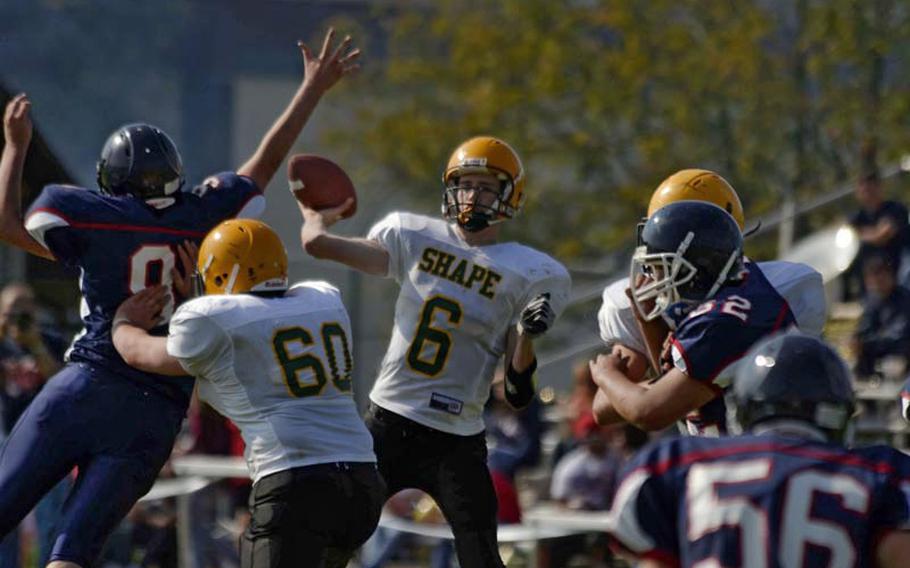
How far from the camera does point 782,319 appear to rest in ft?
16.1

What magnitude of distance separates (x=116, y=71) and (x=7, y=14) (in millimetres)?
2156

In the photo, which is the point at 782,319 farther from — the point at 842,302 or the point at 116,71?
the point at 116,71

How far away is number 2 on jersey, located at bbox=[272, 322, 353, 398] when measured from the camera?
5.30m

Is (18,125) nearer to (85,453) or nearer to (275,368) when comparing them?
(85,453)

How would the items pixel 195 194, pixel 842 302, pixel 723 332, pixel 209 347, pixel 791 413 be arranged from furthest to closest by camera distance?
pixel 842 302
pixel 195 194
pixel 209 347
pixel 723 332
pixel 791 413

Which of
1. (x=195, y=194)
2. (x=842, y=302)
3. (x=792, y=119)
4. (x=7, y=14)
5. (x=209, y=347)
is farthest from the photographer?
(x=7, y=14)

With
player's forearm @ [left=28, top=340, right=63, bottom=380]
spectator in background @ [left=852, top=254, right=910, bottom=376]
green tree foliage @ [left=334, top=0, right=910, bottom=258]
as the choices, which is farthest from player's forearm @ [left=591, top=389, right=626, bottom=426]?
green tree foliage @ [left=334, top=0, right=910, bottom=258]

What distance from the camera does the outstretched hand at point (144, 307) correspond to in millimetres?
5844

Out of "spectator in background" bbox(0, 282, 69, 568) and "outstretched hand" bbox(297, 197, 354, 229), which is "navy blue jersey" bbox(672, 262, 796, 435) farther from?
"spectator in background" bbox(0, 282, 69, 568)

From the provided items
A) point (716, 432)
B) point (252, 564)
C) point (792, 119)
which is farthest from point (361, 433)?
point (792, 119)

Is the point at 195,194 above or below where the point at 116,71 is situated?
below

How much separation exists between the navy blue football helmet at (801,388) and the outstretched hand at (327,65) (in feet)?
11.1

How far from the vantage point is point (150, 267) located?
600 cm

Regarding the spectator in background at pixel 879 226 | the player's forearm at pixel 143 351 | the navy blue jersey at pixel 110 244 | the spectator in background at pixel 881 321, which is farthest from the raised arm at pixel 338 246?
the spectator in background at pixel 879 226
